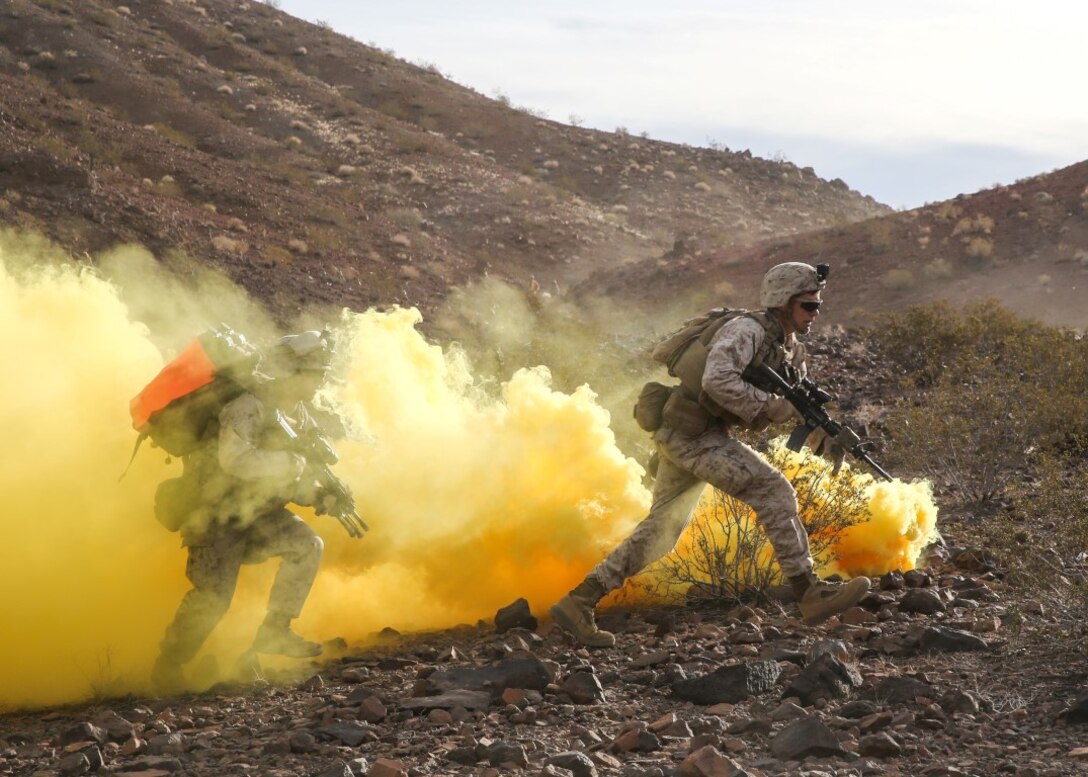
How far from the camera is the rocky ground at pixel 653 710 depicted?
477cm

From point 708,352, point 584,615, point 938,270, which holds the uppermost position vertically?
point 938,270

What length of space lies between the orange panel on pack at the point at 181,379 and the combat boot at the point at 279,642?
47.5 inches

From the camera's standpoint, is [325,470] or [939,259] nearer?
[325,470]

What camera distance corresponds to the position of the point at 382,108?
2071 inches

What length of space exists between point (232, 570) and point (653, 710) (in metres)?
2.24

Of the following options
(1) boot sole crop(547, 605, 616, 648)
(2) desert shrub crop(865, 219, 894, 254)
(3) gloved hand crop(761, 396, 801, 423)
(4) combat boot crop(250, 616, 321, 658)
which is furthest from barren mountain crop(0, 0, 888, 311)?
(3) gloved hand crop(761, 396, 801, 423)

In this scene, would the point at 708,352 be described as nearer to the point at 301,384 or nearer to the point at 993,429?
the point at 301,384

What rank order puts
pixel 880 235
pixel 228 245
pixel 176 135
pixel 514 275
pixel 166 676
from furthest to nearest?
1. pixel 176 135
2. pixel 514 275
3. pixel 880 235
4. pixel 228 245
5. pixel 166 676

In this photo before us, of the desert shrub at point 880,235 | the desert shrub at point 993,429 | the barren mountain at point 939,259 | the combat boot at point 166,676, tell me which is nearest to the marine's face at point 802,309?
the combat boot at point 166,676

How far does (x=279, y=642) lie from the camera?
21.2 ft

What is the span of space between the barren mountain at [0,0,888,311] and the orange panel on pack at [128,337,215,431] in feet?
58.0

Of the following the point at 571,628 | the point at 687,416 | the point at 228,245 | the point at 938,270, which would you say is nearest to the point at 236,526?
the point at 571,628

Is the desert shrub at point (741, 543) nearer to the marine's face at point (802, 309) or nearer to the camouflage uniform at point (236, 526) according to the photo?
the marine's face at point (802, 309)

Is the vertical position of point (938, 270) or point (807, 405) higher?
point (938, 270)
